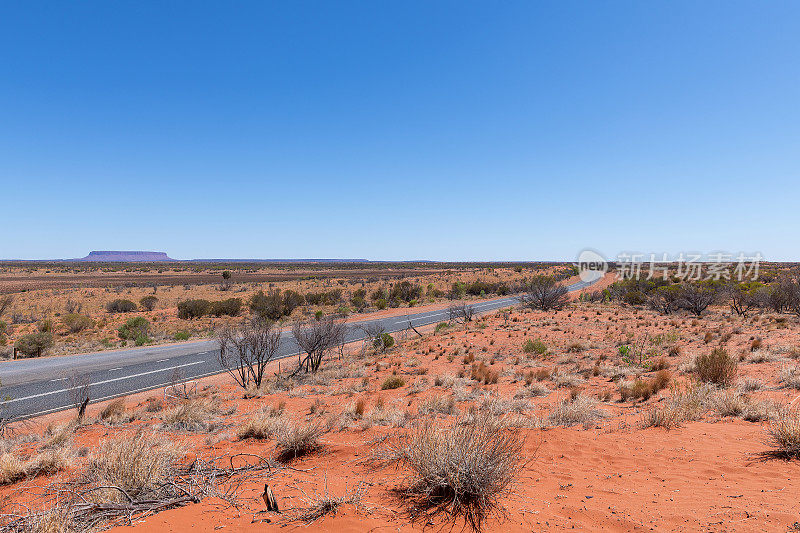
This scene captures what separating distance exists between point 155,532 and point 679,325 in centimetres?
2562

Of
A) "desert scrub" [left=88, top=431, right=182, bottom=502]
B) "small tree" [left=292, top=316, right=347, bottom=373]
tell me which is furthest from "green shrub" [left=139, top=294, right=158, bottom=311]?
"desert scrub" [left=88, top=431, right=182, bottom=502]

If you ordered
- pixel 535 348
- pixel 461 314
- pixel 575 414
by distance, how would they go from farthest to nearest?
pixel 461 314 < pixel 535 348 < pixel 575 414

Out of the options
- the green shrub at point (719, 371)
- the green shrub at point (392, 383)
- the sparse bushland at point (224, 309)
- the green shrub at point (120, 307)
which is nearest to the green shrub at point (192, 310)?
the sparse bushland at point (224, 309)

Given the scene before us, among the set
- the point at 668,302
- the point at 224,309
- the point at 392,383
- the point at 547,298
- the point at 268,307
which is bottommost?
the point at 224,309

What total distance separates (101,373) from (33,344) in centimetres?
770

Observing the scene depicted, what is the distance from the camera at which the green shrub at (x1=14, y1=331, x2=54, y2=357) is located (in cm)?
1856

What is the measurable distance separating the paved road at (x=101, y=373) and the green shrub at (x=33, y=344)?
191 centimetres

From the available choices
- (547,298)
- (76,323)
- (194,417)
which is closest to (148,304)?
(76,323)

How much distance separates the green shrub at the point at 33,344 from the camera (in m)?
18.6

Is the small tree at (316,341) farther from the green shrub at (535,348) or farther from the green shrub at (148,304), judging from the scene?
the green shrub at (148,304)

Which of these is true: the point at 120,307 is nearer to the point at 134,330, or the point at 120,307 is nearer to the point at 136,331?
the point at 134,330

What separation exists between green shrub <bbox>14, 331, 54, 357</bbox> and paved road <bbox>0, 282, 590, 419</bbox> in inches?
75.2

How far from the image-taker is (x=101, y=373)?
1484cm

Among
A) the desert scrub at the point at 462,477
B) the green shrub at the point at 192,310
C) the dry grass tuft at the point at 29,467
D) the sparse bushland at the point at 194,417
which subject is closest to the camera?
the desert scrub at the point at 462,477
